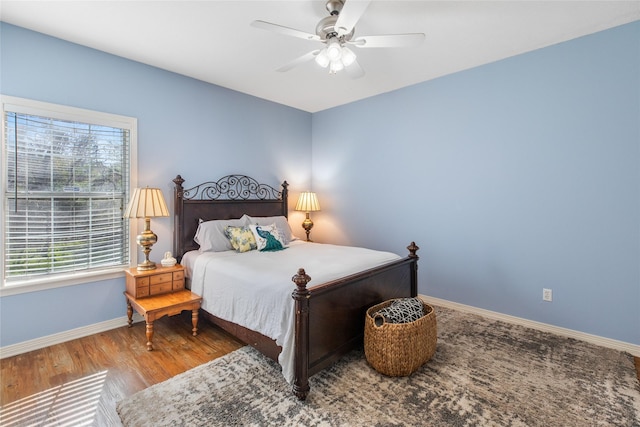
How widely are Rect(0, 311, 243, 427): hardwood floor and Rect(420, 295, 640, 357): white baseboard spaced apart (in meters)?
2.41

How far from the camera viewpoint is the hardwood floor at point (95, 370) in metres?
1.87

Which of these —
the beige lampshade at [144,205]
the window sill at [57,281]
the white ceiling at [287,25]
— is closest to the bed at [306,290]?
the beige lampshade at [144,205]

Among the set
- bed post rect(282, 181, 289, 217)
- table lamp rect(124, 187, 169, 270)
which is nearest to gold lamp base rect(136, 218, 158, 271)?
table lamp rect(124, 187, 169, 270)

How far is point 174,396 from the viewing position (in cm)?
198

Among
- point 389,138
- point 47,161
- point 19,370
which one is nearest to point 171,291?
point 19,370

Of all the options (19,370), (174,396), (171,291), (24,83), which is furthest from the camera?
(171,291)

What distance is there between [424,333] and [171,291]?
235 centimetres

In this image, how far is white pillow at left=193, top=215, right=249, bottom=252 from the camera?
130 inches

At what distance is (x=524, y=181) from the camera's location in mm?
3014

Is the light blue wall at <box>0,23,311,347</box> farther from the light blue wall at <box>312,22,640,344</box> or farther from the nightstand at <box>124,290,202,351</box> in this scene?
the light blue wall at <box>312,22,640,344</box>

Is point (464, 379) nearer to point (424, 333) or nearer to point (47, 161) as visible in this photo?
point (424, 333)

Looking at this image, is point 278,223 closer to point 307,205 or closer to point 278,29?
point 307,205

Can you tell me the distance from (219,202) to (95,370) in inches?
80.4

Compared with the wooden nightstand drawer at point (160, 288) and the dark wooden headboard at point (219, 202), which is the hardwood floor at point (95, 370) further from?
the dark wooden headboard at point (219, 202)
